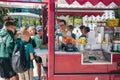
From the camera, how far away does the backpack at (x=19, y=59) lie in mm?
4484

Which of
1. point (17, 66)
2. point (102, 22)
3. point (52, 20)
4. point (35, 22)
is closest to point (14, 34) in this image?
point (17, 66)

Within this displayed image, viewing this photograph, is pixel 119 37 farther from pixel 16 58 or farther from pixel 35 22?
pixel 35 22

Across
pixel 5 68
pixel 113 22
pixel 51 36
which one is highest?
pixel 113 22

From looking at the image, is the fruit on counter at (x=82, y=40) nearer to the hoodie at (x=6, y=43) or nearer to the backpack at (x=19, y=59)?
the backpack at (x=19, y=59)

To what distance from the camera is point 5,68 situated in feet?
14.9

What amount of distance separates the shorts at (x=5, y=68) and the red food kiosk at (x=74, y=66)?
111 centimetres

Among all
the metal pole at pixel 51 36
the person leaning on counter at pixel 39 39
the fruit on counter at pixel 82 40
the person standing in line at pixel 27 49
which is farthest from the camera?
the person leaning on counter at pixel 39 39

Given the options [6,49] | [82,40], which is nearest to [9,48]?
[6,49]

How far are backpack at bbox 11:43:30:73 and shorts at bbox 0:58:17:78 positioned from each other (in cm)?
9

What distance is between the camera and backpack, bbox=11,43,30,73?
4.48 meters

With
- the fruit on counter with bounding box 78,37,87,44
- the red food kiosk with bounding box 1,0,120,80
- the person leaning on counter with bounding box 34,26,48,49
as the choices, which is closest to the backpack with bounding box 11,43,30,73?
the red food kiosk with bounding box 1,0,120,80

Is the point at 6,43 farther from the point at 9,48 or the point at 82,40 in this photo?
the point at 82,40

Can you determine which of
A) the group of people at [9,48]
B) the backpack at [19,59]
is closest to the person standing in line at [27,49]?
the group of people at [9,48]

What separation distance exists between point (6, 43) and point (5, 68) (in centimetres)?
48
